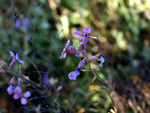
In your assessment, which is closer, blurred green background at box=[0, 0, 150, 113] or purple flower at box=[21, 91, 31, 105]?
purple flower at box=[21, 91, 31, 105]

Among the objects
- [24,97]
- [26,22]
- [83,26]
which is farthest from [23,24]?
[24,97]

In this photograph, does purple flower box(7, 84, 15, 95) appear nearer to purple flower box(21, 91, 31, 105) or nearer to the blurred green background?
purple flower box(21, 91, 31, 105)

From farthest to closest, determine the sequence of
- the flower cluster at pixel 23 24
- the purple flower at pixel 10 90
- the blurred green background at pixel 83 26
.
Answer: the flower cluster at pixel 23 24, the blurred green background at pixel 83 26, the purple flower at pixel 10 90

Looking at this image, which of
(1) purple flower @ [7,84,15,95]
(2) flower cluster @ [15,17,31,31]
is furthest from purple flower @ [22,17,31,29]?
(1) purple flower @ [7,84,15,95]

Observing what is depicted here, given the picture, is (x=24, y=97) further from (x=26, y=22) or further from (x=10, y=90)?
(x=26, y=22)

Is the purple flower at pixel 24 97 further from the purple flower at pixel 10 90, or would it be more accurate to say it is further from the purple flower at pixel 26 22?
the purple flower at pixel 26 22

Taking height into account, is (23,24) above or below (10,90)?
below

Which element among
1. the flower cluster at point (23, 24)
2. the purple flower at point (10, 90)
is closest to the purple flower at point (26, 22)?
the flower cluster at point (23, 24)

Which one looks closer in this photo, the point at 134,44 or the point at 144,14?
the point at 134,44

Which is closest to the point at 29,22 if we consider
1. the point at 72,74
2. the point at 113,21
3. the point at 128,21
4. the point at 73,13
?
the point at 73,13

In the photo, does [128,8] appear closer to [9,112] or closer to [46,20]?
[46,20]

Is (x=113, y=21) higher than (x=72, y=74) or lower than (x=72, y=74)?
lower
